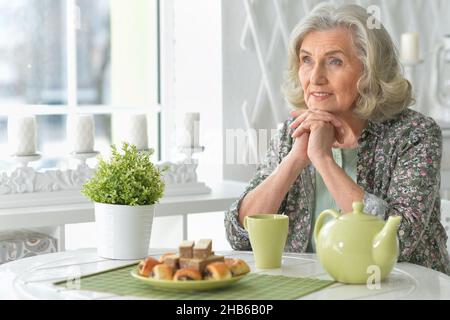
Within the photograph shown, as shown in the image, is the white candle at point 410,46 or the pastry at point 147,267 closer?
the pastry at point 147,267

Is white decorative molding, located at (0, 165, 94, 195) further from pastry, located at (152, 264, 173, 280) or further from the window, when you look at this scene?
pastry, located at (152, 264, 173, 280)

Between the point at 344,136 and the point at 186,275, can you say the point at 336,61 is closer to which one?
the point at 344,136

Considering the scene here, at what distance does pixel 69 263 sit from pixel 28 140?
0.91m

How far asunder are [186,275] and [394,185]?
581 mm

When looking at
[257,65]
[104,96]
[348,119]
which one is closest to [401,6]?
[257,65]

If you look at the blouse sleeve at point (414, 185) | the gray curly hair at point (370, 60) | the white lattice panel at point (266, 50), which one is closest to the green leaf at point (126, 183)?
the blouse sleeve at point (414, 185)

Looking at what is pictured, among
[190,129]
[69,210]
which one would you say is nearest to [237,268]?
[69,210]

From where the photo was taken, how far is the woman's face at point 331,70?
69.1 inches

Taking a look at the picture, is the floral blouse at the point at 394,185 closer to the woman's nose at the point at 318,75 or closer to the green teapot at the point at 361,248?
the woman's nose at the point at 318,75

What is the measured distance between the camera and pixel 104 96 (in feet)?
9.62

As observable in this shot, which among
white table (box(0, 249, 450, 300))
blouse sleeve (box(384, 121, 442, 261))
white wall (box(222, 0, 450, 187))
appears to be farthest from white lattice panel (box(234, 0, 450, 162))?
white table (box(0, 249, 450, 300))

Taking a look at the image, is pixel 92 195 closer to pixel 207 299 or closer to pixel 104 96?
pixel 207 299

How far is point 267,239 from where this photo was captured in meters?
1.39

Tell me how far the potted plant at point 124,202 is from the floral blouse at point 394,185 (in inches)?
11.5
